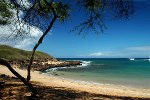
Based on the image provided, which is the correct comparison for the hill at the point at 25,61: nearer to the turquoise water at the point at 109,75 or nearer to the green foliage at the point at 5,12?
the turquoise water at the point at 109,75

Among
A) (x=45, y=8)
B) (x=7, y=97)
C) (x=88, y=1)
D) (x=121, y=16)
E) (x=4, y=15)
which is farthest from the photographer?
(x=4, y=15)

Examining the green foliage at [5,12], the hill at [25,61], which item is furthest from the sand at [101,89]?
the hill at [25,61]

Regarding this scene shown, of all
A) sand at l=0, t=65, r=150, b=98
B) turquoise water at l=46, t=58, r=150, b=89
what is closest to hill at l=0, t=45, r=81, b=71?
turquoise water at l=46, t=58, r=150, b=89

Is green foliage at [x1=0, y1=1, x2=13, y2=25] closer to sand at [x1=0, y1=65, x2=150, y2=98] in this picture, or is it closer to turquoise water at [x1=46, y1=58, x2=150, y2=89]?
sand at [x1=0, y1=65, x2=150, y2=98]

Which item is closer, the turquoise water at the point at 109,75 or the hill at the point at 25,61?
the turquoise water at the point at 109,75

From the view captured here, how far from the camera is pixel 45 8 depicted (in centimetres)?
1680

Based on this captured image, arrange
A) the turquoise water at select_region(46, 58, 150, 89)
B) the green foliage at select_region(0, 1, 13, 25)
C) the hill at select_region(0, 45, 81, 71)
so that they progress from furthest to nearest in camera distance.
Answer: the hill at select_region(0, 45, 81, 71) → the turquoise water at select_region(46, 58, 150, 89) → the green foliage at select_region(0, 1, 13, 25)

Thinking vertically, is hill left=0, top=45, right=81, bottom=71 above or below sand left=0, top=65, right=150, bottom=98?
above

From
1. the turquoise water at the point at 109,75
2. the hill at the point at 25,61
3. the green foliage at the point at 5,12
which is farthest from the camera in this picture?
the hill at the point at 25,61

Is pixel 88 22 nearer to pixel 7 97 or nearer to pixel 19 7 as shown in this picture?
pixel 19 7

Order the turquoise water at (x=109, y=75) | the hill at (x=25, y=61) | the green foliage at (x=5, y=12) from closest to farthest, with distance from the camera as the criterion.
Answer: the green foliage at (x=5, y=12)
the turquoise water at (x=109, y=75)
the hill at (x=25, y=61)

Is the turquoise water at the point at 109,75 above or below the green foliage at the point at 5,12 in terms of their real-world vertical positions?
below

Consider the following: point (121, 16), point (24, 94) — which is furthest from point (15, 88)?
point (121, 16)

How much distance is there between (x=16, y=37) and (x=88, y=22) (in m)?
3.77
